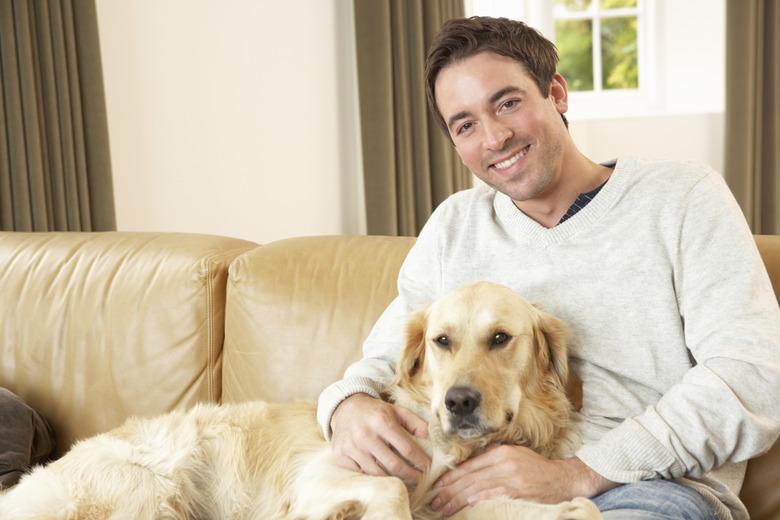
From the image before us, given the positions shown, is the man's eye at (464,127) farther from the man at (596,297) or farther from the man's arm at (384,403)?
the man's arm at (384,403)

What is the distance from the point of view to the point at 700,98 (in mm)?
5281

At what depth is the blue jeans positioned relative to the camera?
52.5 inches

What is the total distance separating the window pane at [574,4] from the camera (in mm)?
5684

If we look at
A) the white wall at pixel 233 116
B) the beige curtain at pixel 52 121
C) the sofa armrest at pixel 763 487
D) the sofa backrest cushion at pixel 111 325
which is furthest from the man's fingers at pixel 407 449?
the white wall at pixel 233 116

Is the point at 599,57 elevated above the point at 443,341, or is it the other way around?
the point at 599,57

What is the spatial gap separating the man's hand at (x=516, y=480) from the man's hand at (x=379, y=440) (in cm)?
7

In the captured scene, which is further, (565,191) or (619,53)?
(619,53)

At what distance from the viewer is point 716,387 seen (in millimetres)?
1369

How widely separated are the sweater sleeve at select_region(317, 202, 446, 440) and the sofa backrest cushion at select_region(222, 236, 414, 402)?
179mm

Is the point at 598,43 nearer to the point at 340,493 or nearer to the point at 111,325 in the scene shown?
the point at 111,325

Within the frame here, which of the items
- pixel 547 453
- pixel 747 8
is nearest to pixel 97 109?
pixel 547 453

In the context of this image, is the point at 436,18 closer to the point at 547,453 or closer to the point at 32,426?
the point at 32,426

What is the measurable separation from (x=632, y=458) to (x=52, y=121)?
8.63 ft

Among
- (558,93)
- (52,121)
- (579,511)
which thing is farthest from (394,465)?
(52,121)
